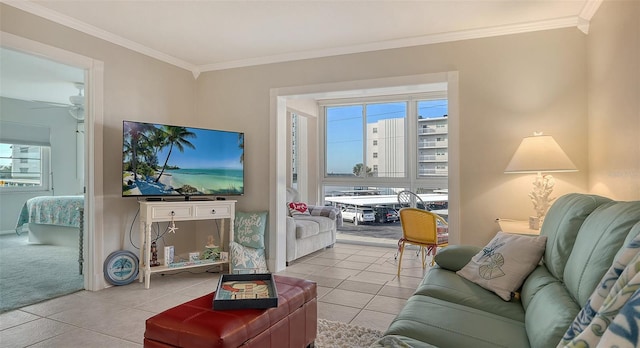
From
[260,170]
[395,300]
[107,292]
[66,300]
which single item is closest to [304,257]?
[260,170]

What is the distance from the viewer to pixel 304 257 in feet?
15.7

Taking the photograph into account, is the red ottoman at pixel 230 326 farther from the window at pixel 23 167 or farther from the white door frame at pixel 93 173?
the window at pixel 23 167

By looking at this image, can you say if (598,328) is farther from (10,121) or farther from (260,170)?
(10,121)

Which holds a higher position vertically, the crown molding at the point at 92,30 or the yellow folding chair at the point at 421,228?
the crown molding at the point at 92,30

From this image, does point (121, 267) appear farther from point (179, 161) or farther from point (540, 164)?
point (540, 164)

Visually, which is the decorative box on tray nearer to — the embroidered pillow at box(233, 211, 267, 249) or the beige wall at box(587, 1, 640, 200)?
the embroidered pillow at box(233, 211, 267, 249)

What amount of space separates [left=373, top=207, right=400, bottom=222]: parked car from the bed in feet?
15.0

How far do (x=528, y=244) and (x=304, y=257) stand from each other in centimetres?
323

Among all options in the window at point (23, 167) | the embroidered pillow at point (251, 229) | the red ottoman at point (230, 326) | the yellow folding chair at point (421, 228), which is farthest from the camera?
the window at point (23, 167)

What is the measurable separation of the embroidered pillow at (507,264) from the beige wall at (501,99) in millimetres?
1180

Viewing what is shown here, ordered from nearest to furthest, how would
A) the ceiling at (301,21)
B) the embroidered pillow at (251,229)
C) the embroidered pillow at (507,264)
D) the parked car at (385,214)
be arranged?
the embroidered pillow at (507,264) → the ceiling at (301,21) → the embroidered pillow at (251,229) → the parked car at (385,214)

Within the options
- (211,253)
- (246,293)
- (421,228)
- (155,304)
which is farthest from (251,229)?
(246,293)

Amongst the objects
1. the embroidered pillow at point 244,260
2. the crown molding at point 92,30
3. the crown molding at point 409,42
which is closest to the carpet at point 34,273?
the embroidered pillow at point 244,260

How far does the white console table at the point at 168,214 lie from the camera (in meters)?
3.41
